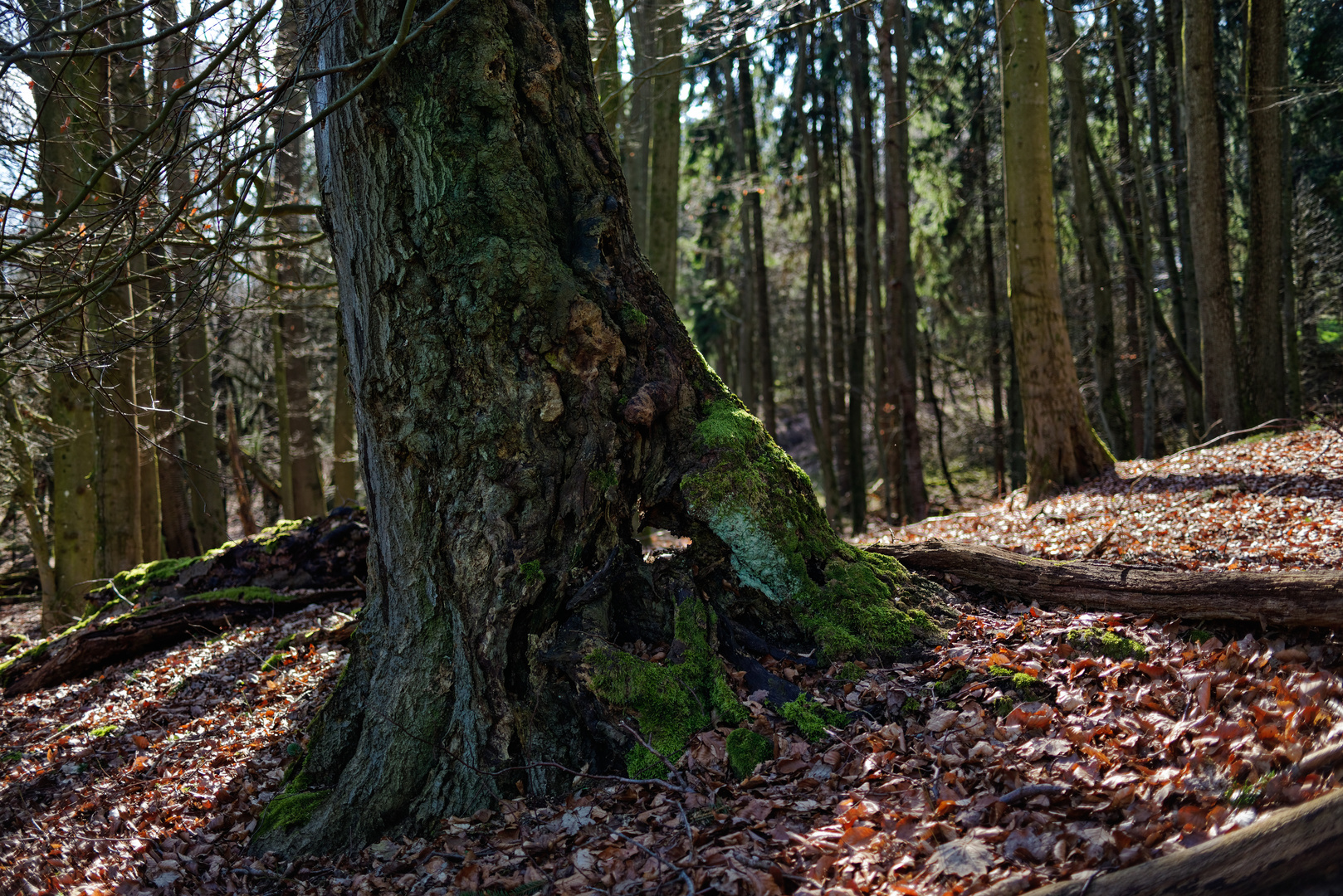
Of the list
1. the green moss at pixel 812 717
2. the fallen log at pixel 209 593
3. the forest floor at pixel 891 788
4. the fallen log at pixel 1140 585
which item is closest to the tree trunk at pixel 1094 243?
the forest floor at pixel 891 788

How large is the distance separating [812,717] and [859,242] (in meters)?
14.7

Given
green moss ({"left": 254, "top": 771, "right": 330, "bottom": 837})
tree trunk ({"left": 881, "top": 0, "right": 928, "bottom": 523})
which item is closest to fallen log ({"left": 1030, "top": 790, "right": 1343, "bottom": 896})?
green moss ({"left": 254, "top": 771, "right": 330, "bottom": 837})

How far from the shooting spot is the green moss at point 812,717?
3.30m

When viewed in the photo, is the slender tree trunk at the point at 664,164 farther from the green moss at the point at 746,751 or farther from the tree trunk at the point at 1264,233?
the green moss at the point at 746,751

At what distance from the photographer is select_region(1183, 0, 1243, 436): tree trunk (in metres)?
9.59

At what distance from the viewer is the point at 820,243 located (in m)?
16.6

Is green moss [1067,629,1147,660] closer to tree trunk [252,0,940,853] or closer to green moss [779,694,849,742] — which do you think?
tree trunk [252,0,940,853]

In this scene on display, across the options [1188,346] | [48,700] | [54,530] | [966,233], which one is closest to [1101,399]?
[1188,346]

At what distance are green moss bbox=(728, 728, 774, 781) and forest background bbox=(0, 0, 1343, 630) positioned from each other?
3.01 metres

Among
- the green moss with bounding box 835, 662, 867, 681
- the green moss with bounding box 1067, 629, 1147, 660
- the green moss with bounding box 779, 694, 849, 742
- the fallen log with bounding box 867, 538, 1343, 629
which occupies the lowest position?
the green moss with bounding box 779, 694, 849, 742

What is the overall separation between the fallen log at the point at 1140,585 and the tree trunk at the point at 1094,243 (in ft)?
30.1

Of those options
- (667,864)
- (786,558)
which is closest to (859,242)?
(786,558)

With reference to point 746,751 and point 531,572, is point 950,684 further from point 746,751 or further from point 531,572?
point 531,572

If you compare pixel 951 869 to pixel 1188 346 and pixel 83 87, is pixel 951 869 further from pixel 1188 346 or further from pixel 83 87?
pixel 1188 346
